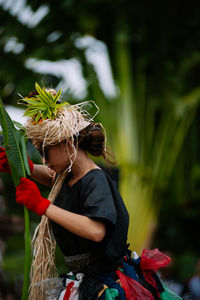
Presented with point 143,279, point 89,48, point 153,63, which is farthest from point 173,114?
point 143,279

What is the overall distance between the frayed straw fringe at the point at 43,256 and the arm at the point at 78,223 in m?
0.24

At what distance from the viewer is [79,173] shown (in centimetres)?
140

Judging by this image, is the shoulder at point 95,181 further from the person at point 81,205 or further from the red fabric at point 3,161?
the red fabric at point 3,161

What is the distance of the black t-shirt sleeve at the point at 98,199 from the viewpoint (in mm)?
1213

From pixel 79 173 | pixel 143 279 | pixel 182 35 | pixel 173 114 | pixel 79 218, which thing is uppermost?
pixel 182 35

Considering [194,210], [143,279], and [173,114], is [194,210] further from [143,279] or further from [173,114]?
[143,279]

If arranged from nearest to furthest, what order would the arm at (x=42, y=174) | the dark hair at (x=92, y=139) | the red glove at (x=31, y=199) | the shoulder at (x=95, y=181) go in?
the red glove at (x=31, y=199), the shoulder at (x=95, y=181), the dark hair at (x=92, y=139), the arm at (x=42, y=174)

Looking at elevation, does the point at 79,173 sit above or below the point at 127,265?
above

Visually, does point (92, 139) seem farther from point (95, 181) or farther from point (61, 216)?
point (61, 216)

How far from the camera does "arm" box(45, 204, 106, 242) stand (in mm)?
1199

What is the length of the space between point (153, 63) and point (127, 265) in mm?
4564

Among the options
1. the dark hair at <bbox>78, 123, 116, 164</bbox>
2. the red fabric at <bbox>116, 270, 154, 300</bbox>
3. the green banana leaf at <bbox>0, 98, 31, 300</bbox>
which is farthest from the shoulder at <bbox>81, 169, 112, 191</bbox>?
the red fabric at <bbox>116, 270, 154, 300</bbox>

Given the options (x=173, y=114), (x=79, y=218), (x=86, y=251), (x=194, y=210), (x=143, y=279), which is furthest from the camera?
(x=194, y=210)

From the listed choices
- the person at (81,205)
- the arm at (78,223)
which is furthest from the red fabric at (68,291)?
the arm at (78,223)
